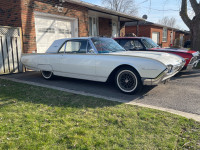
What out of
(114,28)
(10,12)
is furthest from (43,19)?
(114,28)

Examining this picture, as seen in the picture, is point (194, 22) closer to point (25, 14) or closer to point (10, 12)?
point (25, 14)

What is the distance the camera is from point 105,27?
16.0m

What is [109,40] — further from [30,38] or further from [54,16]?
[54,16]

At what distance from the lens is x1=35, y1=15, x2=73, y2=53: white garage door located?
28.7 feet

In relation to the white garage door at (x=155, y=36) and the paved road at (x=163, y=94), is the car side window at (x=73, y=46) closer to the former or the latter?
the paved road at (x=163, y=94)

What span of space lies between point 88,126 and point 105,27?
1395cm

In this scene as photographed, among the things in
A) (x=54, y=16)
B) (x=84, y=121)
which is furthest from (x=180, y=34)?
(x=84, y=121)

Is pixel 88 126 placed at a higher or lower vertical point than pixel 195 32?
lower

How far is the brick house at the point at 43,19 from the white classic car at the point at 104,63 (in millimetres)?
2066

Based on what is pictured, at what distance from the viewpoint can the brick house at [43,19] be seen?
7.83 metres

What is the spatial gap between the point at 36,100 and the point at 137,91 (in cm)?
238

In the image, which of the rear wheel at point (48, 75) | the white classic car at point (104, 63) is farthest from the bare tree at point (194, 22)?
the rear wheel at point (48, 75)

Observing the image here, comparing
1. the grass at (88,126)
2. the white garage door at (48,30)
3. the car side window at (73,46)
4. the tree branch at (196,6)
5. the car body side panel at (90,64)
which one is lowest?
the grass at (88,126)

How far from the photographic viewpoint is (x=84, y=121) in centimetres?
310
